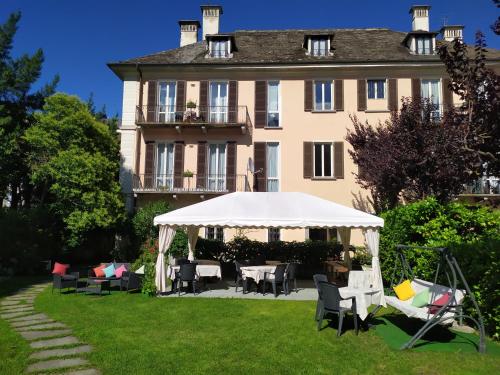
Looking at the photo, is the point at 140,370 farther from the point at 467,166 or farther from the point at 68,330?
the point at 467,166

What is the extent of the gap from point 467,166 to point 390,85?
1511cm

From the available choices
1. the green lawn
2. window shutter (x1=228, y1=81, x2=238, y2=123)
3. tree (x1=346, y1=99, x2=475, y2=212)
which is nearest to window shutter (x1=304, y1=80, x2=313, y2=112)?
window shutter (x1=228, y1=81, x2=238, y2=123)

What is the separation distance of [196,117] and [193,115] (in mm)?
168

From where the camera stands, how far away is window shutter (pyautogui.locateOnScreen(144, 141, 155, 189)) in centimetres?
1902

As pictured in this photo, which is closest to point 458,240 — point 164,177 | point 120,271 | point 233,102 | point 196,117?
point 120,271

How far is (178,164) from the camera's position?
62.7 ft

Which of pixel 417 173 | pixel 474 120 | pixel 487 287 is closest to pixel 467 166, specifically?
pixel 474 120

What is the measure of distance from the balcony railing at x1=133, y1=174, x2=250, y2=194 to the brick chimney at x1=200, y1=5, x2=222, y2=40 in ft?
28.7

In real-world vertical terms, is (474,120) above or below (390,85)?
below

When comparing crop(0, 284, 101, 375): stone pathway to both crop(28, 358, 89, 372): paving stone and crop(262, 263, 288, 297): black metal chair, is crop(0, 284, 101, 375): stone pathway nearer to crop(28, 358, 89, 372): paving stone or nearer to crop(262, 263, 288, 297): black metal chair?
crop(28, 358, 89, 372): paving stone

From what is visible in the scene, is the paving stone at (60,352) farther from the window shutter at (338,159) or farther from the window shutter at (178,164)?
the window shutter at (338,159)

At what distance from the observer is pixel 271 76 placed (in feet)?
63.8

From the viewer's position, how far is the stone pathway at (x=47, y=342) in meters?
4.99

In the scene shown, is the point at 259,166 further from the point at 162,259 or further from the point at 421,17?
the point at 421,17
